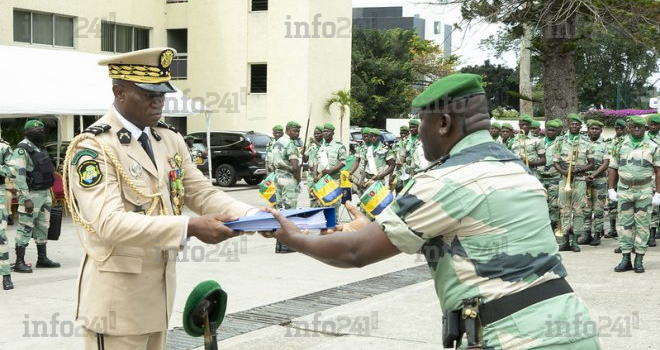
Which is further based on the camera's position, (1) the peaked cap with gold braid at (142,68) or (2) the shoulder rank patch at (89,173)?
(1) the peaked cap with gold braid at (142,68)

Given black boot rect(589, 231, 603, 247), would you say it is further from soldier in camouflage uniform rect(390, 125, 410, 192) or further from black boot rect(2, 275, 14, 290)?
black boot rect(2, 275, 14, 290)

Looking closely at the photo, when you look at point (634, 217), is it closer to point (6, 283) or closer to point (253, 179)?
point (6, 283)

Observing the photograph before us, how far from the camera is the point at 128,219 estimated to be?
345 centimetres

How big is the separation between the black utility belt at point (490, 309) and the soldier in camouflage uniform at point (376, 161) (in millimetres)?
12945

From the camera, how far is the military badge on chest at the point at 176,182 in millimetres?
3943

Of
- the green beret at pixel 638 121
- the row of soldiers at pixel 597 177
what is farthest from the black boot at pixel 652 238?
the green beret at pixel 638 121

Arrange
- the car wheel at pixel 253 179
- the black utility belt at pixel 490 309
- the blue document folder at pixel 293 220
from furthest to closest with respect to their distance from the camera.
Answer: the car wheel at pixel 253 179, the blue document folder at pixel 293 220, the black utility belt at pixel 490 309

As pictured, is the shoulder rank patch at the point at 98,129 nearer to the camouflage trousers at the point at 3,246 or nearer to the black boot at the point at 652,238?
the camouflage trousers at the point at 3,246

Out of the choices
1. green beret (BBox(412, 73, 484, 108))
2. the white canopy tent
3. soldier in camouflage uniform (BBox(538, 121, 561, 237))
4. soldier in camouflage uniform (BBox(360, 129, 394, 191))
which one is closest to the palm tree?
the white canopy tent

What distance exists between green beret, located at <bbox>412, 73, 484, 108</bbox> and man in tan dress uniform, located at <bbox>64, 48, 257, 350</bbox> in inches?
44.9

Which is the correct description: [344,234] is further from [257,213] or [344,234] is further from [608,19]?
[608,19]

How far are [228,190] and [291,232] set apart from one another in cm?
2056

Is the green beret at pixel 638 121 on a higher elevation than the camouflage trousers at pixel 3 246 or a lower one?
higher

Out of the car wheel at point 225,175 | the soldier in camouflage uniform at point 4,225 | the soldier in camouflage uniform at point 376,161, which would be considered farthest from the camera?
the car wheel at point 225,175
